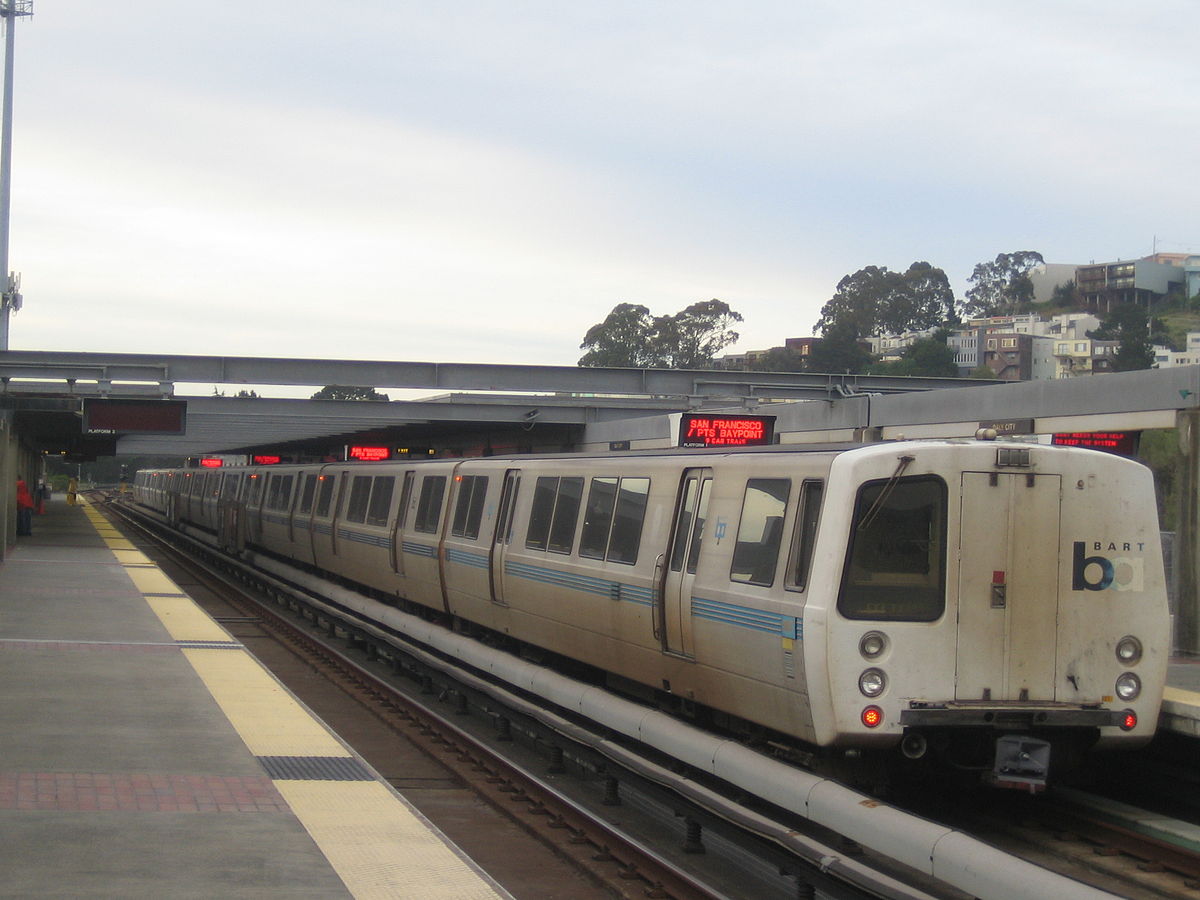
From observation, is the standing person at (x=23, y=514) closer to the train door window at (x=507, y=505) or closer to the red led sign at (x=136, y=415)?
the red led sign at (x=136, y=415)

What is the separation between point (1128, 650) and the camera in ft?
26.4

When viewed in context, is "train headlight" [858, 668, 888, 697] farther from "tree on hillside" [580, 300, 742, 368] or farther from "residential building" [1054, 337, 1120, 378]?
"residential building" [1054, 337, 1120, 378]

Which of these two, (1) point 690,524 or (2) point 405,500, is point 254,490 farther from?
(1) point 690,524

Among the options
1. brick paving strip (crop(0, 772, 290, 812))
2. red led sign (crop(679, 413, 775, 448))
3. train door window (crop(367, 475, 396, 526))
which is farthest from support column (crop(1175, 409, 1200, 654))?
train door window (crop(367, 475, 396, 526))

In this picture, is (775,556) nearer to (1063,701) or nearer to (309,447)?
(1063,701)

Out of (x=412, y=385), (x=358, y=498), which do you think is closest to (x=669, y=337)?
(x=412, y=385)

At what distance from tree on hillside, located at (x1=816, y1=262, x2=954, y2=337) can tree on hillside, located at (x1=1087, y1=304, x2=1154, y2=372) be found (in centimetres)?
1418

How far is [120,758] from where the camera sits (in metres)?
9.05

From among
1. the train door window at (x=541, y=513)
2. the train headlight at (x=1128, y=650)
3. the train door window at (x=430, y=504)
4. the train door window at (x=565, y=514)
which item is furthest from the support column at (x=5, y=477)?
the train headlight at (x=1128, y=650)

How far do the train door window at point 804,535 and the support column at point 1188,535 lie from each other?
6.51 metres

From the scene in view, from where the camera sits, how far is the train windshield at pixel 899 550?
25.3 ft

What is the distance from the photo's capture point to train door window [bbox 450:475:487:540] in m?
15.0

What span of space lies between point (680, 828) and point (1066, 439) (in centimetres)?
781

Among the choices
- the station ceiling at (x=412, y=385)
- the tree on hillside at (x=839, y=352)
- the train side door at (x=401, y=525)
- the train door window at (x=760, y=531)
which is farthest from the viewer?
the tree on hillside at (x=839, y=352)
